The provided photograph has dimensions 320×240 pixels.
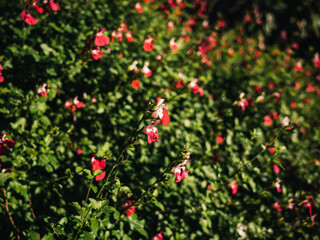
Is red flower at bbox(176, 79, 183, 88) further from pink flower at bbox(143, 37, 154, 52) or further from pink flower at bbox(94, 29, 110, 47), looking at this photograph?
pink flower at bbox(94, 29, 110, 47)

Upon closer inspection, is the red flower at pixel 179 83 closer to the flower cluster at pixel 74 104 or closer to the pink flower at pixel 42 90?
the flower cluster at pixel 74 104

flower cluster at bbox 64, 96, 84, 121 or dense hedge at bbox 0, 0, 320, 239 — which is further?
flower cluster at bbox 64, 96, 84, 121

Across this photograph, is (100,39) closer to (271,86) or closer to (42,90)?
(42,90)

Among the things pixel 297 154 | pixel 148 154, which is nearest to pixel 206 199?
pixel 148 154

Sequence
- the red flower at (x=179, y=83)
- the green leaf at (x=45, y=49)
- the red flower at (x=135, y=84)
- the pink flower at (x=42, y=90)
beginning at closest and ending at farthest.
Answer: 1. the pink flower at (x=42, y=90)
2. the green leaf at (x=45, y=49)
3. the red flower at (x=135, y=84)
4. the red flower at (x=179, y=83)

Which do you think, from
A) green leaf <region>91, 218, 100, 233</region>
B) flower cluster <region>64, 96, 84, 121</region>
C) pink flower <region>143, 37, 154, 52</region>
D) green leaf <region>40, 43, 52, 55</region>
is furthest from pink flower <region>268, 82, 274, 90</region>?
green leaf <region>91, 218, 100, 233</region>

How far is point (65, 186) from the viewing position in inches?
74.8

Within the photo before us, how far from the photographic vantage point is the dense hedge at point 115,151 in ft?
5.14

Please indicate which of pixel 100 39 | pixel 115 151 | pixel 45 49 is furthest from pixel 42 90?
pixel 115 151

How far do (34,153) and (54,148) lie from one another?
314 millimetres

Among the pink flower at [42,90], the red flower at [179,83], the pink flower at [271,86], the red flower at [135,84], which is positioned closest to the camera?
the pink flower at [42,90]

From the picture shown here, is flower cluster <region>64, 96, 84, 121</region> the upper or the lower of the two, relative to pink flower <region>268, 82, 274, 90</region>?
lower

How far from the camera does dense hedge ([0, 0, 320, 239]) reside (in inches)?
61.7

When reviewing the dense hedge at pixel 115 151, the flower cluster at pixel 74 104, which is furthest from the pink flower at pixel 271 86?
the flower cluster at pixel 74 104
